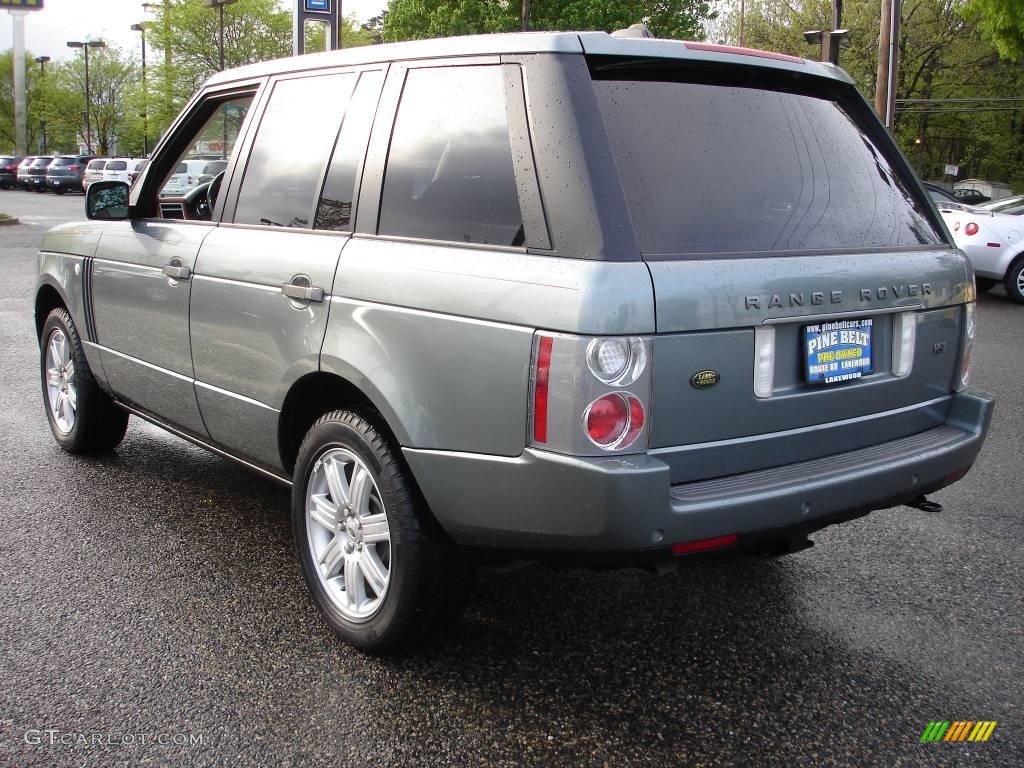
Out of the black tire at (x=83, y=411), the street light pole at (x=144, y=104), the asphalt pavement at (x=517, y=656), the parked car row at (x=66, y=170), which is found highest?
the street light pole at (x=144, y=104)

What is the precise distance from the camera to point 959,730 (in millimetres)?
2857

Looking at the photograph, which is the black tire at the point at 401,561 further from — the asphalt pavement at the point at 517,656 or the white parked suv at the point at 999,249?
the white parked suv at the point at 999,249

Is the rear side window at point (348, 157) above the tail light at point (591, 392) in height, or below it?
above

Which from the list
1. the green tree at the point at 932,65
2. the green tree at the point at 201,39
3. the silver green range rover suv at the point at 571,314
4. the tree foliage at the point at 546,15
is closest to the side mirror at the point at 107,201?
the silver green range rover suv at the point at 571,314

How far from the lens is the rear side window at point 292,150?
3.54 m

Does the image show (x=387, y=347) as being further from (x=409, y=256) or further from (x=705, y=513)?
(x=705, y=513)

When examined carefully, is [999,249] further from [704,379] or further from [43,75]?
[43,75]

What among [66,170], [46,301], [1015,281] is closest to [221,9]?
[66,170]

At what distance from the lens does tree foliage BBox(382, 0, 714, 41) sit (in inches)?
1497

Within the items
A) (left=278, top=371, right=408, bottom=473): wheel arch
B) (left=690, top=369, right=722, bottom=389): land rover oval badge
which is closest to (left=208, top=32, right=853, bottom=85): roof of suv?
(left=690, top=369, right=722, bottom=389): land rover oval badge

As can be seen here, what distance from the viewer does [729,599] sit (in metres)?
3.77

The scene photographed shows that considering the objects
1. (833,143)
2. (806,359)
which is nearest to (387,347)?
(806,359)

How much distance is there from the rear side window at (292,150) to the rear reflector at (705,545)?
1.72 metres

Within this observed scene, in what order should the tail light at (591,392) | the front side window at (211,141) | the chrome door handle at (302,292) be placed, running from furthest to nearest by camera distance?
the front side window at (211,141), the chrome door handle at (302,292), the tail light at (591,392)
